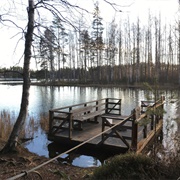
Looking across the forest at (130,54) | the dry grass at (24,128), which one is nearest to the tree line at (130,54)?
the forest at (130,54)

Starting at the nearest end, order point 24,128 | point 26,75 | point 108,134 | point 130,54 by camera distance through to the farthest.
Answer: point 26,75
point 108,134
point 24,128
point 130,54

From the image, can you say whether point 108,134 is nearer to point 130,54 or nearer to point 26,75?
point 26,75

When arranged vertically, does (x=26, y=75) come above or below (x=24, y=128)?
above

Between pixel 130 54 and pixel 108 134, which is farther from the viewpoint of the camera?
pixel 130 54

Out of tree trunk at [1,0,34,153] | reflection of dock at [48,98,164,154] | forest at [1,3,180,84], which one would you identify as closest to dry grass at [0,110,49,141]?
reflection of dock at [48,98,164,154]

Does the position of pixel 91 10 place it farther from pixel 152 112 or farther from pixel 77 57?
pixel 77 57

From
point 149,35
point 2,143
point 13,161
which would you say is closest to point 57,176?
point 13,161

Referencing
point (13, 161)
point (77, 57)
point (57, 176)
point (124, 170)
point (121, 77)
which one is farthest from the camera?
point (77, 57)

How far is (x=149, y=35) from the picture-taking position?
4406cm

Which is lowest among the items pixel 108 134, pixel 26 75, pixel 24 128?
pixel 24 128

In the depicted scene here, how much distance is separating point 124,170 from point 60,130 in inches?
205

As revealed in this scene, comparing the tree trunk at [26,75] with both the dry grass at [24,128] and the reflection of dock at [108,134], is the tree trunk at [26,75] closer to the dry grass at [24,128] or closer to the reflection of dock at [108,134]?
the reflection of dock at [108,134]

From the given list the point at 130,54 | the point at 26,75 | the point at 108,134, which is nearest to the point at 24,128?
the point at 26,75

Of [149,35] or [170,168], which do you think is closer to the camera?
[170,168]
